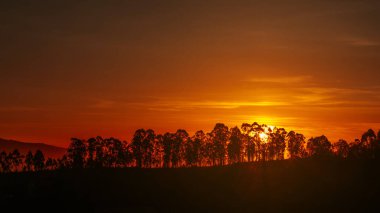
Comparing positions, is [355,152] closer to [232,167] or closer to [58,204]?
[232,167]

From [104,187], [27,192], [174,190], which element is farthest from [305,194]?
[27,192]

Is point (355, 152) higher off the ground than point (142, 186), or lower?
higher

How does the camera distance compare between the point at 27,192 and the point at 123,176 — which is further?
the point at 123,176

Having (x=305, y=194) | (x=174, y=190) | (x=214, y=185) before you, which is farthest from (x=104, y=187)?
(x=305, y=194)

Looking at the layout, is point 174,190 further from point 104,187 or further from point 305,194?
point 305,194

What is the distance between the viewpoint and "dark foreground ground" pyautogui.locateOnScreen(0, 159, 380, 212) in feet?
417

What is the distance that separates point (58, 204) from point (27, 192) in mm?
12598

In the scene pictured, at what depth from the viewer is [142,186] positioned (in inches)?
5714

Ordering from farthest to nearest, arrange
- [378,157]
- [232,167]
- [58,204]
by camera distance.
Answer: [232,167] → [378,157] → [58,204]

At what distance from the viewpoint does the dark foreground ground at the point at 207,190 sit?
127 m

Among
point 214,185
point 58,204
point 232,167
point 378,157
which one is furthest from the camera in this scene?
point 232,167

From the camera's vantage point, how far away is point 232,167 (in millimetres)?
175000

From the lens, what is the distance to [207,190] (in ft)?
475

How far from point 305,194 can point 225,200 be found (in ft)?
75.5
